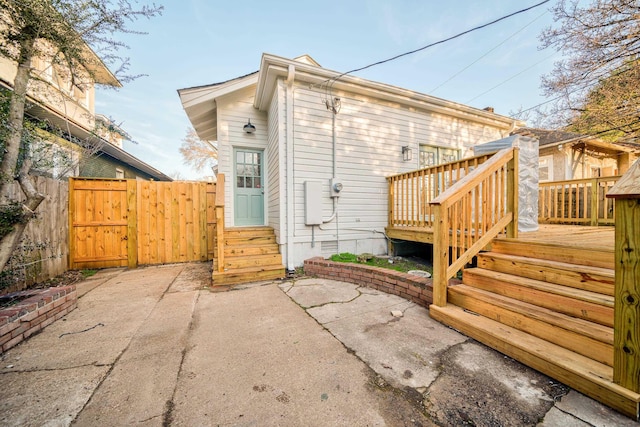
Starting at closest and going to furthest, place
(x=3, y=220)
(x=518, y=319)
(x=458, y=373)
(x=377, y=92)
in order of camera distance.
Answer: (x=458, y=373) < (x=518, y=319) < (x=3, y=220) < (x=377, y=92)

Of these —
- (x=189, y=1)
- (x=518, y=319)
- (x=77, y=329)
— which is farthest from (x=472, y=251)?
(x=189, y=1)

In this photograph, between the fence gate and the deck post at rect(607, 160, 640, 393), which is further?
the fence gate

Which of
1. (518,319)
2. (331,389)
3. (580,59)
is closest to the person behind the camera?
(331,389)

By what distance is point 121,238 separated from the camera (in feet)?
15.9

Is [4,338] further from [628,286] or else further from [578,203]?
[578,203]

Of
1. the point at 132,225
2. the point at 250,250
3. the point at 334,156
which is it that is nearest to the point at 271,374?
the point at 250,250

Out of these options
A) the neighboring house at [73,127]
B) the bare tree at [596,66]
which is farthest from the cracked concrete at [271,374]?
the bare tree at [596,66]

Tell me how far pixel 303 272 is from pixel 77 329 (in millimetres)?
2940

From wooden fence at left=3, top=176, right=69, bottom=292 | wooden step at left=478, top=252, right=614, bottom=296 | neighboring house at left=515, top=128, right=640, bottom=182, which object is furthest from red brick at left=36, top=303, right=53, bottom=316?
neighboring house at left=515, top=128, right=640, bottom=182

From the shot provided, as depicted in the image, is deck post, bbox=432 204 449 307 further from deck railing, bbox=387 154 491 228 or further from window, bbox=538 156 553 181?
window, bbox=538 156 553 181

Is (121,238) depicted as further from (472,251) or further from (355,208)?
(472,251)

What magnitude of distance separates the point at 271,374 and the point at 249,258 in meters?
2.67

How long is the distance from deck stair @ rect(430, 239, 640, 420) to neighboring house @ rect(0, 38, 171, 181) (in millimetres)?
5045

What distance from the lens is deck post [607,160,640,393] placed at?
1303 mm
